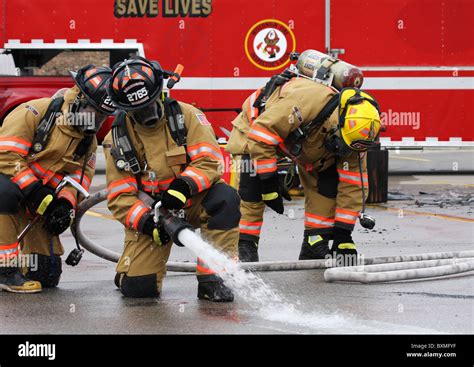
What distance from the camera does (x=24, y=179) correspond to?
6422 millimetres

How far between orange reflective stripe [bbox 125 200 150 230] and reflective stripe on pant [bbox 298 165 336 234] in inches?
65.9

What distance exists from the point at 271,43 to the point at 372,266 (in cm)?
793

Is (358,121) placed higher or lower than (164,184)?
higher

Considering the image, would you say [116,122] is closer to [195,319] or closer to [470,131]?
[195,319]

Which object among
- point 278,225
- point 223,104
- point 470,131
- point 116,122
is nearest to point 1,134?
point 116,122

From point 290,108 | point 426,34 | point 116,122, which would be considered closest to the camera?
point 116,122

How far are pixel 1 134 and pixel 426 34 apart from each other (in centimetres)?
890

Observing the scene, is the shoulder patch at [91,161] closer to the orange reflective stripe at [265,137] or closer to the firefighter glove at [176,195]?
the firefighter glove at [176,195]

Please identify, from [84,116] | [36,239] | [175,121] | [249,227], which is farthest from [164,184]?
[249,227]

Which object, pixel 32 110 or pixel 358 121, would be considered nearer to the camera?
pixel 32 110

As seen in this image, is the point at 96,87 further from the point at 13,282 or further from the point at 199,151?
the point at 13,282

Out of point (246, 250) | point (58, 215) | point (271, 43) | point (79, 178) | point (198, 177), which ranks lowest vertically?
point (246, 250)

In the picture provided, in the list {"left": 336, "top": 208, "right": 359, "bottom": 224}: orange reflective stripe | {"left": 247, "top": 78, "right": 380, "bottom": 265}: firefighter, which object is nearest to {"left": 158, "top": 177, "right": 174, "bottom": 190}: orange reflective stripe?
{"left": 247, "top": 78, "right": 380, "bottom": 265}: firefighter
